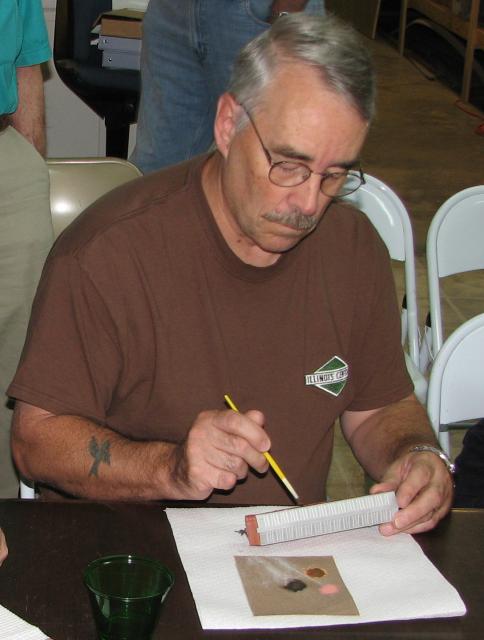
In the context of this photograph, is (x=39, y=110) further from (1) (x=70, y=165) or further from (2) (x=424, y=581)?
(2) (x=424, y=581)

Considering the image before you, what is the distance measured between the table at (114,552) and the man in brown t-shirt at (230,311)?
0.23ft

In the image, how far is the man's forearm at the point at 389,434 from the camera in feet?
6.50

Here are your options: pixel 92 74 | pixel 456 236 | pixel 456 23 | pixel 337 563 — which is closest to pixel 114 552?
pixel 337 563

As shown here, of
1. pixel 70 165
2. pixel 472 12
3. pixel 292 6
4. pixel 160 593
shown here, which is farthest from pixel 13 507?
pixel 472 12

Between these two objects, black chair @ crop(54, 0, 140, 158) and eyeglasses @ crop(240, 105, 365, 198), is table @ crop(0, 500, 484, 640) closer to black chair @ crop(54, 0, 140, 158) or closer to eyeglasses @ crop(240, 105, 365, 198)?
eyeglasses @ crop(240, 105, 365, 198)

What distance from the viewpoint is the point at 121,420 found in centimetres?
187

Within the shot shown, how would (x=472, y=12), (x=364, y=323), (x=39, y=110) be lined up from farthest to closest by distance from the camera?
1. (x=472, y=12)
2. (x=39, y=110)
3. (x=364, y=323)

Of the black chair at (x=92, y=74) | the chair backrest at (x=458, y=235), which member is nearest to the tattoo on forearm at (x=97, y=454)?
the chair backrest at (x=458, y=235)

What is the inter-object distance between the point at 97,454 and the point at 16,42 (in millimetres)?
1395

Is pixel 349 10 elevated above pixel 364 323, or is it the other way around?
pixel 364 323

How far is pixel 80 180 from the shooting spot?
2.54 meters

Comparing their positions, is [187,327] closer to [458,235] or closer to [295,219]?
[295,219]

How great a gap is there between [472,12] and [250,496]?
870cm

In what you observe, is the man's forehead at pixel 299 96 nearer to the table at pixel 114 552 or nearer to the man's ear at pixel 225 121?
the man's ear at pixel 225 121
